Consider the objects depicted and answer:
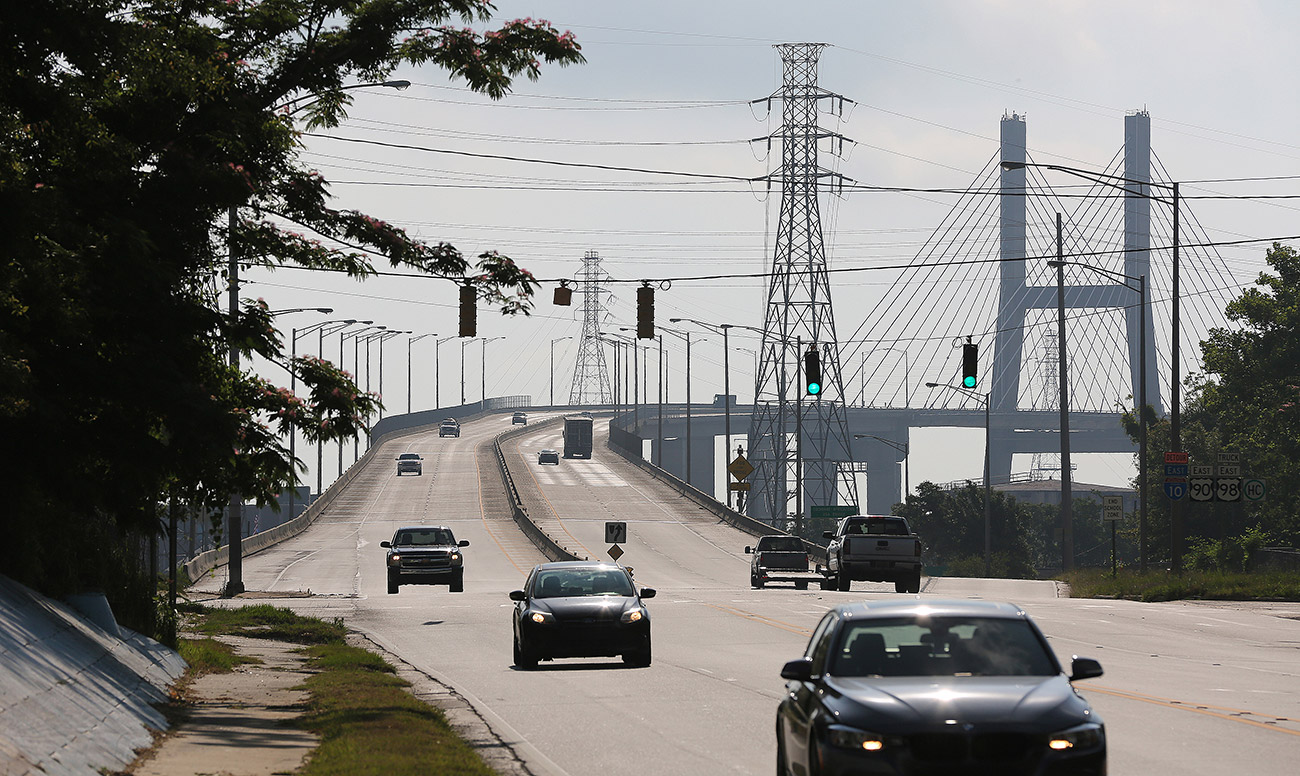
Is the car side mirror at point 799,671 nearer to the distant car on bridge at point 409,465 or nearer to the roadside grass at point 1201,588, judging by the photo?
the roadside grass at point 1201,588

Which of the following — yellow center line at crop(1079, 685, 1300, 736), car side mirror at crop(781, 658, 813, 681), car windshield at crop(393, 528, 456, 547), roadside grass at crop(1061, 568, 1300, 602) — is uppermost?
car side mirror at crop(781, 658, 813, 681)

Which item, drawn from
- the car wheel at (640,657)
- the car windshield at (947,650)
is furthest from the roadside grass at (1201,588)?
the car windshield at (947,650)

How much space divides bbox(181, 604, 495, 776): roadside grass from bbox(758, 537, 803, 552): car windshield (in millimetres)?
26951

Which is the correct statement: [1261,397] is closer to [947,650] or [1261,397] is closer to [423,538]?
[423,538]

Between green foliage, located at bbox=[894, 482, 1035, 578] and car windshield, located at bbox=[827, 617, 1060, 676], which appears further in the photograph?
green foliage, located at bbox=[894, 482, 1035, 578]

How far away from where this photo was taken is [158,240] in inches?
733

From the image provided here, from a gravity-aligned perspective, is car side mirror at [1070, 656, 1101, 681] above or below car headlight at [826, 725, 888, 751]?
above

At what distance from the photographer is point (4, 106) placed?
1650 cm

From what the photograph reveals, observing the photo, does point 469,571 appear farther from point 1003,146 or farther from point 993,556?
point 1003,146

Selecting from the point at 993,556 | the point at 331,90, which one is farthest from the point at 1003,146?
the point at 331,90

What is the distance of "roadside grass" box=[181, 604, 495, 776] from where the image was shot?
12.7 meters

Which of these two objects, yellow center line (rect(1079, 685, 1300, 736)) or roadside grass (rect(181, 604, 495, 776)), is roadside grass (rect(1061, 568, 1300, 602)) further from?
yellow center line (rect(1079, 685, 1300, 736))

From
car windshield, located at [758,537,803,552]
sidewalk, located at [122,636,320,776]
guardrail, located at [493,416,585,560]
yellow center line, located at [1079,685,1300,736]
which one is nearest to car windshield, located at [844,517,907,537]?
car windshield, located at [758,537,803,552]

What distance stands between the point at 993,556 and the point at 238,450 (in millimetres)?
119517
